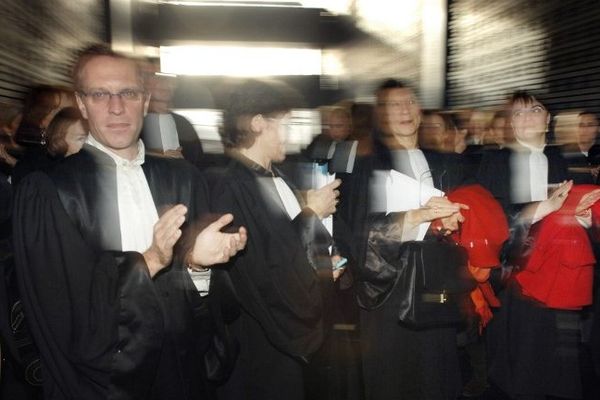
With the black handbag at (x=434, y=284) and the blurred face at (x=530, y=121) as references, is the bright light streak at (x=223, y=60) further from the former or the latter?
the black handbag at (x=434, y=284)

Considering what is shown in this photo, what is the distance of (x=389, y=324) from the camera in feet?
10.8

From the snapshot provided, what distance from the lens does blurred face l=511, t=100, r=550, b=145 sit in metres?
3.74

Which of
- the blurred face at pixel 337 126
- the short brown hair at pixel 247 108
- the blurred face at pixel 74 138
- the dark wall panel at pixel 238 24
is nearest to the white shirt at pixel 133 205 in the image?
the short brown hair at pixel 247 108

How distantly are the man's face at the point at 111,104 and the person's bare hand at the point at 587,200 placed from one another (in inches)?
99.4

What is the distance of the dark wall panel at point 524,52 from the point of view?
6.33 m

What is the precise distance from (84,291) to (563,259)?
265 cm

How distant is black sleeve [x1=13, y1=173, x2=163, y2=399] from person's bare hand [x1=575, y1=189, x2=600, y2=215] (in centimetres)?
256

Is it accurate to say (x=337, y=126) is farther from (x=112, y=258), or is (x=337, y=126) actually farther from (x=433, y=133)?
(x=112, y=258)

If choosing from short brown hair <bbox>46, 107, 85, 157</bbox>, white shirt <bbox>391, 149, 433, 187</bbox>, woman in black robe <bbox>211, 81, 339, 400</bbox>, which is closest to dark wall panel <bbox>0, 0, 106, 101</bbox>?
short brown hair <bbox>46, 107, 85, 157</bbox>

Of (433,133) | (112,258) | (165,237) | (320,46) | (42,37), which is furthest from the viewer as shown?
(320,46)

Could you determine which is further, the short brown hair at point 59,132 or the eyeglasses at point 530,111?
the eyeglasses at point 530,111

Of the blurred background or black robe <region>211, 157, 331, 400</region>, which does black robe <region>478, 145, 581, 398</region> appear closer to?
the blurred background

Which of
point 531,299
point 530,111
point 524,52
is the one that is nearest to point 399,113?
point 530,111

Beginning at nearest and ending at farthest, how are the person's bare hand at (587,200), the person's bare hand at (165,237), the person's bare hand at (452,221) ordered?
the person's bare hand at (165,237) < the person's bare hand at (452,221) < the person's bare hand at (587,200)
